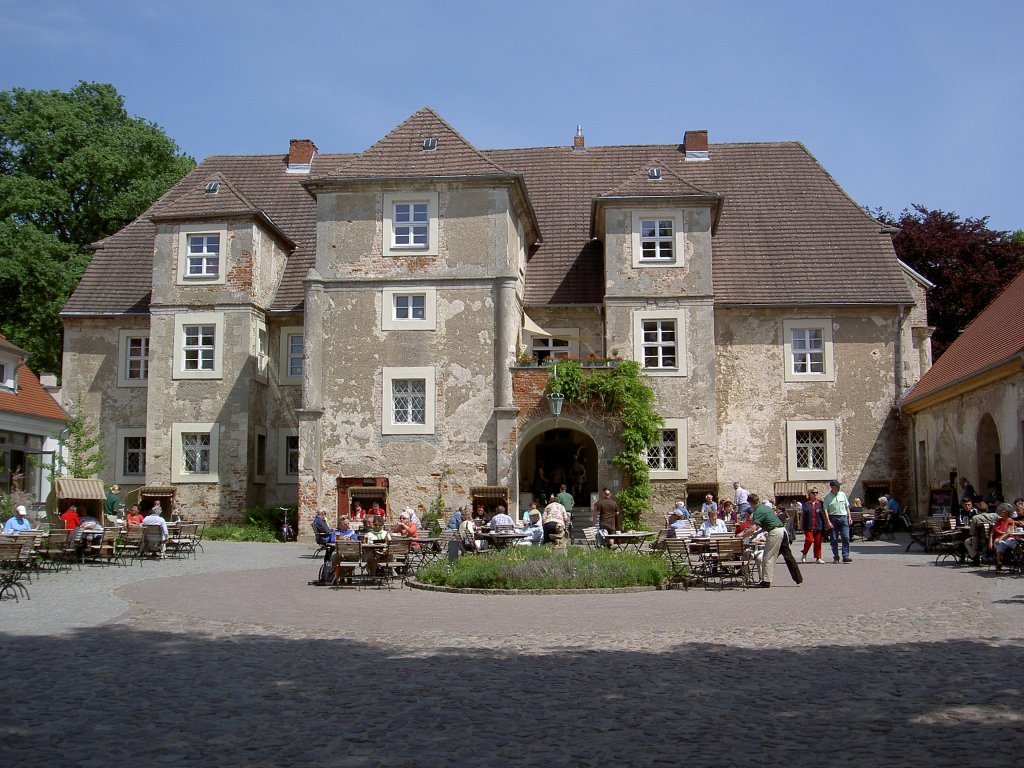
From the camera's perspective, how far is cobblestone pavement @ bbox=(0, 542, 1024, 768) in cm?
730

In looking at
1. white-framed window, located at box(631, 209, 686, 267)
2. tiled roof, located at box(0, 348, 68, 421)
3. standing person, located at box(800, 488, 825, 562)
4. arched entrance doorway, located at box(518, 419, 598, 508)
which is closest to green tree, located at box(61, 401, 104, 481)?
tiled roof, located at box(0, 348, 68, 421)

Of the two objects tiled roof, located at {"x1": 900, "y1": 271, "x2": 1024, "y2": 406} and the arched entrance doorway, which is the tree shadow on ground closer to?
tiled roof, located at {"x1": 900, "y1": 271, "x2": 1024, "y2": 406}

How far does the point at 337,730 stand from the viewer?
7.87 meters

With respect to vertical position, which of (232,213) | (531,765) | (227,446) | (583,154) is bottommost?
(531,765)

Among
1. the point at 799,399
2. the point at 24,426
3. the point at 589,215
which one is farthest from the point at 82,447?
the point at 799,399

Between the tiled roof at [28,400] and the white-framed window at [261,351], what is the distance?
7.93m

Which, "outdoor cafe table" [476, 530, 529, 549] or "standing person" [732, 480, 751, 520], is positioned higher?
"standing person" [732, 480, 751, 520]

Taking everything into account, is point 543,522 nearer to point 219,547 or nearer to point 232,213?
point 219,547

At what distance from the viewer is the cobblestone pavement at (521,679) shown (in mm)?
7305

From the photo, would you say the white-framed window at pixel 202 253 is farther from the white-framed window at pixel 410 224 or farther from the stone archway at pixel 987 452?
the stone archway at pixel 987 452

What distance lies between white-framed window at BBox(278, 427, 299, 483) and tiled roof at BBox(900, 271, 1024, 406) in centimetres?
2012

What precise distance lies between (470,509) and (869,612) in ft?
56.2

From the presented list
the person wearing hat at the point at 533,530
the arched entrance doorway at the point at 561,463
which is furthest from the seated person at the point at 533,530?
the arched entrance doorway at the point at 561,463

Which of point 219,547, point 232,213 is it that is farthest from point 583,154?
point 219,547
